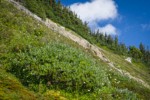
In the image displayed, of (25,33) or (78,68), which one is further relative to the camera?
(25,33)

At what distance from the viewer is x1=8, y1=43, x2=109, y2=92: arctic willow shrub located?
1051 inches

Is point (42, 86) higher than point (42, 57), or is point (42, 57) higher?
point (42, 57)

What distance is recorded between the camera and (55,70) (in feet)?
89.2

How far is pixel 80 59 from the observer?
102 feet

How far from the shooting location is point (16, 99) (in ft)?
66.0

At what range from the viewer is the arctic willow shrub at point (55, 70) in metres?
26.7

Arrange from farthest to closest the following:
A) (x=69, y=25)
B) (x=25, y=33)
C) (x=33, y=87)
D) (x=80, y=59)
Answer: (x=69, y=25) < (x=25, y=33) < (x=80, y=59) < (x=33, y=87)

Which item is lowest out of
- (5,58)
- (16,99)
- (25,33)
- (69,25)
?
(16,99)

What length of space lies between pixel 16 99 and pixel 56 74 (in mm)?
7400

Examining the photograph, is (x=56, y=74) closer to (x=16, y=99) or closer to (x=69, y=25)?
(x=16, y=99)

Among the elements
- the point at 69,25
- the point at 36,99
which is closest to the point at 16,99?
the point at 36,99

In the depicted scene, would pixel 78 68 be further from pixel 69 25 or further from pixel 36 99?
pixel 69 25

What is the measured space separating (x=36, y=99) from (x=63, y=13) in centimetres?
11428

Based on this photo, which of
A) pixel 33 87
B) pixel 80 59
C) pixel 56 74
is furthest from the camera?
pixel 80 59
